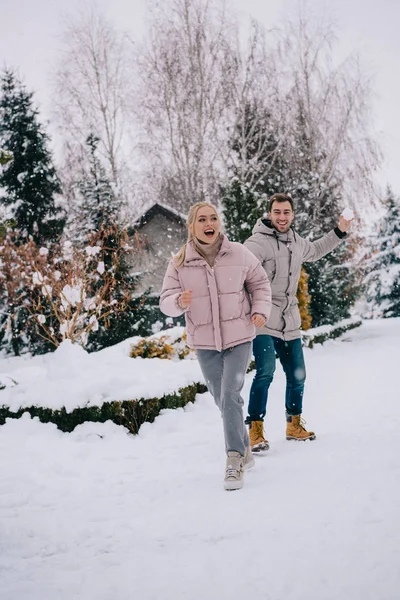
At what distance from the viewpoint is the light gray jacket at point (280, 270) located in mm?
4449

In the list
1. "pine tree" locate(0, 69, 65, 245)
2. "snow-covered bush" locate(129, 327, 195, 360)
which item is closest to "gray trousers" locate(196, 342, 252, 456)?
"snow-covered bush" locate(129, 327, 195, 360)

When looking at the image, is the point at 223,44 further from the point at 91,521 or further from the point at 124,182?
the point at 91,521

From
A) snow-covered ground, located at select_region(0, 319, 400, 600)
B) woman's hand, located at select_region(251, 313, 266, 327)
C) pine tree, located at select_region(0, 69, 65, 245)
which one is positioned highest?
pine tree, located at select_region(0, 69, 65, 245)

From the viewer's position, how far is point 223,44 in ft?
62.9

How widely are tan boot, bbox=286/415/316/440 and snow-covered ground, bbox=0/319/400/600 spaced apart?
99 millimetres

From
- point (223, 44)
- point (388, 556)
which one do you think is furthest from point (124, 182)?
point (388, 556)

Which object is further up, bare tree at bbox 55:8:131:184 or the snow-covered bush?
bare tree at bbox 55:8:131:184

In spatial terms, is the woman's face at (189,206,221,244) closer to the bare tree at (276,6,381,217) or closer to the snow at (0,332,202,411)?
the snow at (0,332,202,411)

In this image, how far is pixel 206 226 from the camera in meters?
3.75

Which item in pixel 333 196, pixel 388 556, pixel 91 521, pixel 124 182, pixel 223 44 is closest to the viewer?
pixel 388 556

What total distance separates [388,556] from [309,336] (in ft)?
38.7

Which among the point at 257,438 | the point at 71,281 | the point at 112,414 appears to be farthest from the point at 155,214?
the point at 257,438

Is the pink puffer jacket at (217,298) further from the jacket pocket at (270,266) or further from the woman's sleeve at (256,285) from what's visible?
the jacket pocket at (270,266)

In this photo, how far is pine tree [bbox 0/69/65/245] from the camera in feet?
64.4
